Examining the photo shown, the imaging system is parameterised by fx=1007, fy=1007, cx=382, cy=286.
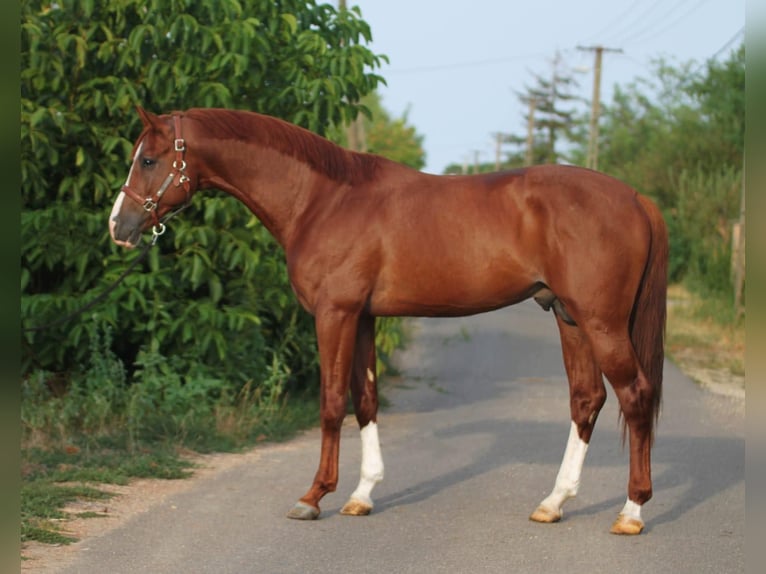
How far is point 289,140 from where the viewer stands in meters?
5.96

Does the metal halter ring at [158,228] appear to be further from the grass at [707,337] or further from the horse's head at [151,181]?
the grass at [707,337]

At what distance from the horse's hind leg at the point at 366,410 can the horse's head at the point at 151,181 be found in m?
1.35

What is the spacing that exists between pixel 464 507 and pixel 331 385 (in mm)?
1108

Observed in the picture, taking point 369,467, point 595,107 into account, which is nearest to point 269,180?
point 369,467

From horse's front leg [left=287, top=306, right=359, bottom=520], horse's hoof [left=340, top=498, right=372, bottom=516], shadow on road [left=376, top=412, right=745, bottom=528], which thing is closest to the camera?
horse's front leg [left=287, top=306, right=359, bottom=520]

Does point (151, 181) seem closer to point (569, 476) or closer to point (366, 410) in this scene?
point (366, 410)

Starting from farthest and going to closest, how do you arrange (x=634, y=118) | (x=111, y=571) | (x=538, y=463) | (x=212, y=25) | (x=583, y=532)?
1. (x=634, y=118)
2. (x=212, y=25)
3. (x=538, y=463)
4. (x=583, y=532)
5. (x=111, y=571)

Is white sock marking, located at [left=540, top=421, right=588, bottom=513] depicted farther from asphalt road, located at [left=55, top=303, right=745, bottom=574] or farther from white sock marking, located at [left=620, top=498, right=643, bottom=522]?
white sock marking, located at [left=620, top=498, right=643, bottom=522]

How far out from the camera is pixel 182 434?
25.0ft

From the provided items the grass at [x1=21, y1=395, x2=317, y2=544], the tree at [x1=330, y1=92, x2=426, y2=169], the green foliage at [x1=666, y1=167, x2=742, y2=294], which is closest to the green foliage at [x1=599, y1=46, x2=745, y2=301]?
the green foliage at [x1=666, y1=167, x2=742, y2=294]

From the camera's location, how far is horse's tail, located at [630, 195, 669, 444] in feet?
18.2

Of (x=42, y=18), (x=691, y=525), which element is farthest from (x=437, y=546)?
(x=42, y=18)

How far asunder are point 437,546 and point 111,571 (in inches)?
63.4

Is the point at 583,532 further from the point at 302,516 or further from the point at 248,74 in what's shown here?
the point at 248,74
